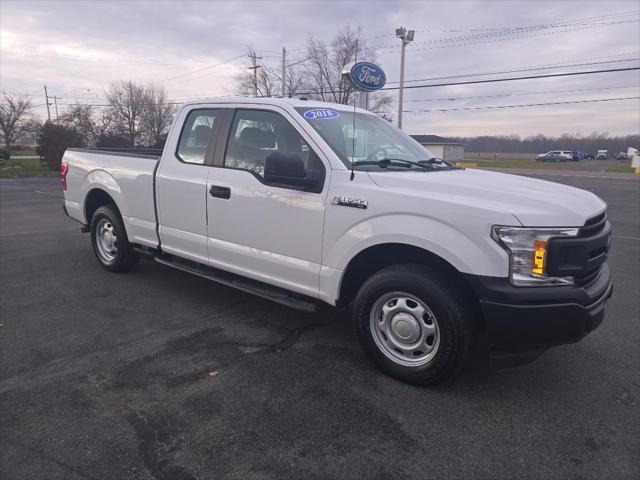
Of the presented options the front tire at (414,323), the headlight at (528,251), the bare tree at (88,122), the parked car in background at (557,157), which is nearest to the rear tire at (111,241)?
the front tire at (414,323)

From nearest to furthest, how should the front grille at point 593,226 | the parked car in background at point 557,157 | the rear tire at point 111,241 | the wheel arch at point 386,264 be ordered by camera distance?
the front grille at point 593,226, the wheel arch at point 386,264, the rear tire at point 111,241, the parked car in background at point 557,157

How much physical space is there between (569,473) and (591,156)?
335 ft

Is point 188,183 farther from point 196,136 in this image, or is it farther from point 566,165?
point 566,165

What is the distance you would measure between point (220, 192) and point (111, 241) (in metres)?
2.33

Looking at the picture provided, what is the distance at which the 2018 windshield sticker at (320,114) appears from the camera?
3.84 m

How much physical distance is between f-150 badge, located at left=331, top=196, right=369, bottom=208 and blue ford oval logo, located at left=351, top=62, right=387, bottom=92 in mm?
4886

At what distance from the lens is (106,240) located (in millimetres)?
5801

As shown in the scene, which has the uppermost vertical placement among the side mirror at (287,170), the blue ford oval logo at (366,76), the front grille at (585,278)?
the blue ford oval logo at (366,76)

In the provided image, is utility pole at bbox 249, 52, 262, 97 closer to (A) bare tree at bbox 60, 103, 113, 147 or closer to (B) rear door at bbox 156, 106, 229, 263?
(A) bare tree at bbox 60, 103, 113, 147

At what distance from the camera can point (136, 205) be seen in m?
5.16

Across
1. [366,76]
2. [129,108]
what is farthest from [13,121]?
[366,76]

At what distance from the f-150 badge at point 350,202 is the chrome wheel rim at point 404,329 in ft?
2.13

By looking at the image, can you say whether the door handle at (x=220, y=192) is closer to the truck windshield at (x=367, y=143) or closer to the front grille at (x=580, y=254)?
the truck windshield at (x=367, y=143)

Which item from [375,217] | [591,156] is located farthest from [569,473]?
[591,156]
